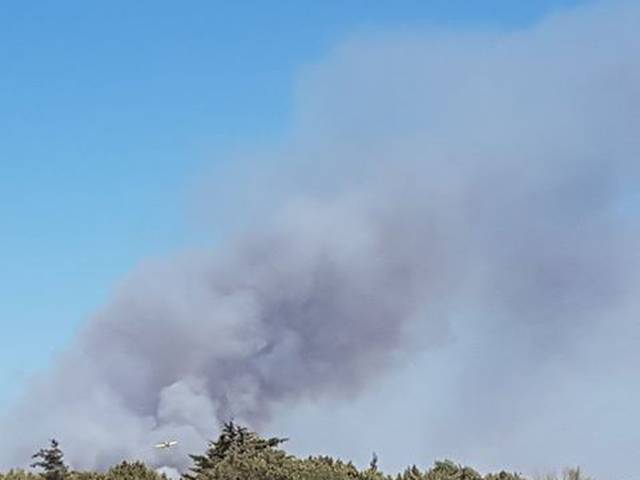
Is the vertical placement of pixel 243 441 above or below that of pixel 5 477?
above

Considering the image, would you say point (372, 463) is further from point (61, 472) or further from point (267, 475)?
point (61, 472)

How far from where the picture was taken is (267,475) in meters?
61.1

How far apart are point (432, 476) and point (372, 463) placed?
9.18 meters

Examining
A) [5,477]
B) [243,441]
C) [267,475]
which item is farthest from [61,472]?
[243,441]

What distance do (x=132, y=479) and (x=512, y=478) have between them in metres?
21.0

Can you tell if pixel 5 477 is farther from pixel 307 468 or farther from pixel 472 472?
pixel 472 472

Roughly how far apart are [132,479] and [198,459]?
1098cm

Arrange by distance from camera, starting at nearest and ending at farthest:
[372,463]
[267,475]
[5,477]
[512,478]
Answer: [5,477], [267,475], [512,478], [372,463]

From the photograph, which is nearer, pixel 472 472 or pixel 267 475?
pixel 267 475

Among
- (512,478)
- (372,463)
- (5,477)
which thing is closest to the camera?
(5,477)

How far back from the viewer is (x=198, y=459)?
7119cm

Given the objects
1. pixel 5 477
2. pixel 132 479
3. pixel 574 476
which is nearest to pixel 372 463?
pixel 574 476

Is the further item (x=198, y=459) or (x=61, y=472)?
(x=198, y=459)

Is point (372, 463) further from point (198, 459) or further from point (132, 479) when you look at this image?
point (132, 479)
